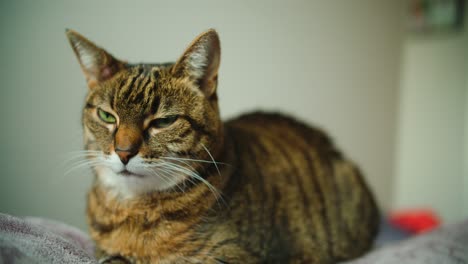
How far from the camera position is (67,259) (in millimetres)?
688

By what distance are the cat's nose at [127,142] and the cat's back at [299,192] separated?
277 mm

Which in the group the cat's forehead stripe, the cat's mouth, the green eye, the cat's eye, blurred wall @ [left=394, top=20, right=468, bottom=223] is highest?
the cat's forehead stripe

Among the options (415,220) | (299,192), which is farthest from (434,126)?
(299,192)

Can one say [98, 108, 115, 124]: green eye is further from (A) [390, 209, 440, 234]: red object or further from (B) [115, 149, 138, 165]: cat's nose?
(A) [390, 209, 440, 234]: red object

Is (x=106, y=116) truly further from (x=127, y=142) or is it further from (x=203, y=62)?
(x=203, y=62)

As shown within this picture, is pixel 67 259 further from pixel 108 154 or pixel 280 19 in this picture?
pixel 280 19

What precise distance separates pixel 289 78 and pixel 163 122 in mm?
692

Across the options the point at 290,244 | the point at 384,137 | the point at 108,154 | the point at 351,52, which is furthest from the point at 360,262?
the point at 384,137

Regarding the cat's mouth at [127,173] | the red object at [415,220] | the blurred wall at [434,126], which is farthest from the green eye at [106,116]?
the blurred wall at [434,126]

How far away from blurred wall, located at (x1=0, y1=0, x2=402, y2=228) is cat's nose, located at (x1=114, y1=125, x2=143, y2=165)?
0.24 m

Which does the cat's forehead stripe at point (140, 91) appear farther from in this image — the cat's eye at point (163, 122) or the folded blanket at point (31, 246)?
the folded blanket at point (31, 246)

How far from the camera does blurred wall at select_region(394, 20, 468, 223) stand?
2.05 metres

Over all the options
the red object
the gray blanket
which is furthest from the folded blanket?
the red object

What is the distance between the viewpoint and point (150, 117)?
78 cm
